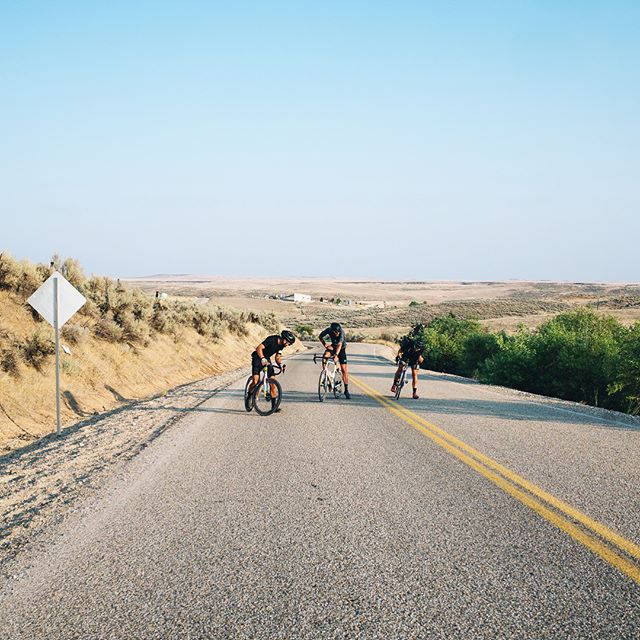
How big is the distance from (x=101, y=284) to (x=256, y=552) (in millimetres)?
21794

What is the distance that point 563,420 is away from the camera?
12.8 metres

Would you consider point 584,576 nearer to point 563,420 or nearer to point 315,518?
point 315,518

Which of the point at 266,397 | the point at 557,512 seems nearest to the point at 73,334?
the point at 266,397

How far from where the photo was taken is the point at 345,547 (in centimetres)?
500

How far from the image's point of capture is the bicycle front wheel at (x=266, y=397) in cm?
1285

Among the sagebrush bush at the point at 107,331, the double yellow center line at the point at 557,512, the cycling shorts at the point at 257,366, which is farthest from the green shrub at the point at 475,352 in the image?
the double yellow center line at the point at 557,512

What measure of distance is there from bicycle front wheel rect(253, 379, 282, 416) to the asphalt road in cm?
320

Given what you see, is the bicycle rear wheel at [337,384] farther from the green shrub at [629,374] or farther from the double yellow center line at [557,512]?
the green shrub at [629,374]

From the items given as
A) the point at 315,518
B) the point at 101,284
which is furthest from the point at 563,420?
the point at 101,284

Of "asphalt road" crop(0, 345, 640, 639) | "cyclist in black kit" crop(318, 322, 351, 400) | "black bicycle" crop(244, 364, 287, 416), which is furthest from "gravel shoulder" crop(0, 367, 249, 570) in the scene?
"cyclist in black kit" crop(318, 322, 351, 400)

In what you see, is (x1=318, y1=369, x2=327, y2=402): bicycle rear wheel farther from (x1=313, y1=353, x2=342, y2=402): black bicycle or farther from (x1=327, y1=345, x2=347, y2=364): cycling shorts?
(x1=327, y1=345, x2=347, y2=364): cycling shorts

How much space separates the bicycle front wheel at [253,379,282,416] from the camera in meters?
12.9

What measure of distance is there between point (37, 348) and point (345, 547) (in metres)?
13.5

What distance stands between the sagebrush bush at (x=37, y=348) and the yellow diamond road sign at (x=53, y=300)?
4986 mm
